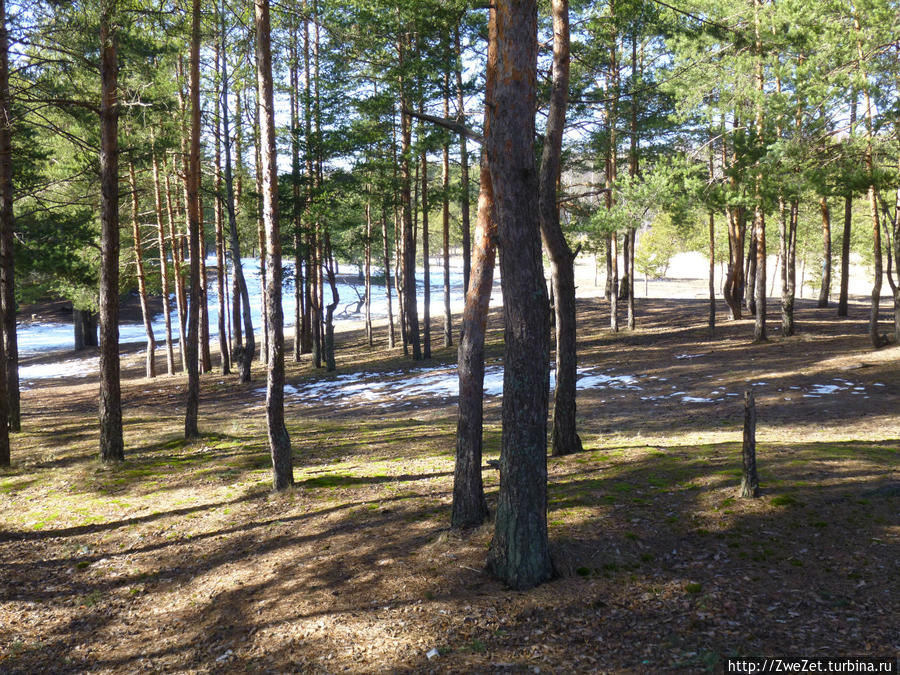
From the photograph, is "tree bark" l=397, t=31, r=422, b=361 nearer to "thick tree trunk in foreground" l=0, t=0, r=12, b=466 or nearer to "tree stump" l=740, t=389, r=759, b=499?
"thick tree trunk in foreground" l=0, t=0, r=12, b=466

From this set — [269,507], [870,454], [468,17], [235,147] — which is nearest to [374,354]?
[235,147]

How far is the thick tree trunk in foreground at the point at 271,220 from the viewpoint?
8.20 m

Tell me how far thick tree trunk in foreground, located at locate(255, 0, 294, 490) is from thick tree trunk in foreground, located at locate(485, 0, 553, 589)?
391 cm

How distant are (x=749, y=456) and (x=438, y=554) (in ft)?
11.7

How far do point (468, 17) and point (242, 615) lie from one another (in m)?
15.4

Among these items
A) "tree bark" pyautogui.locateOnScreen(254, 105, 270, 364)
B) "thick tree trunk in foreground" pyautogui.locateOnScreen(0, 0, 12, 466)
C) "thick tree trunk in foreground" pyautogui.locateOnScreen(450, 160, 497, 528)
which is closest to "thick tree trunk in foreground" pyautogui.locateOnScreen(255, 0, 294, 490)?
"tree bark" pyautogui.locateOnScreen(254, 105, 270, 364)

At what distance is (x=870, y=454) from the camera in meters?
8.35

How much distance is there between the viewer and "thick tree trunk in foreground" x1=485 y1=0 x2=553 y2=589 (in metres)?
5.14

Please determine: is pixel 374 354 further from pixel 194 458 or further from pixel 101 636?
pixel 101 636

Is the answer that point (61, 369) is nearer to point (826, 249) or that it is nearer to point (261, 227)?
point (261, 227)

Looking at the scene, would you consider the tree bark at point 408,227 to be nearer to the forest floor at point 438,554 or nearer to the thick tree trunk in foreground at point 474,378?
the forest floor at point 438,554

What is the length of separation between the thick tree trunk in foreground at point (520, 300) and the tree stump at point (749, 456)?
2.62 meters

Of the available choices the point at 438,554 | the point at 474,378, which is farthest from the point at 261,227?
the point at 438,554

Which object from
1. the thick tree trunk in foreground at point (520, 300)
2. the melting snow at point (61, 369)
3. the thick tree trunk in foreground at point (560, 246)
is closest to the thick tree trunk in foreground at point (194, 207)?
the thick tree trunk in foreground at point (560, 246)
